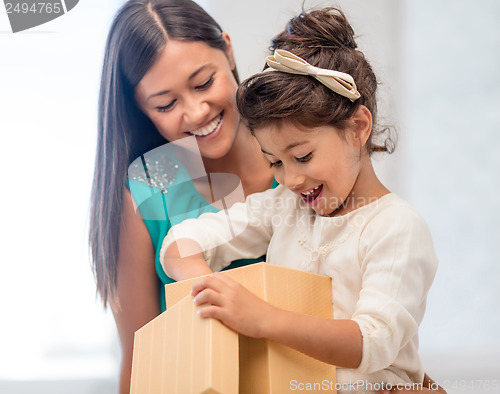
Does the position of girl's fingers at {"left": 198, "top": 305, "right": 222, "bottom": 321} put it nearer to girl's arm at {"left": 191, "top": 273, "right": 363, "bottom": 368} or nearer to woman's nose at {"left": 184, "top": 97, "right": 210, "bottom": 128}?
girl's arm at {"left": 191, "top": 273, "right": 363, "bottom": 368}

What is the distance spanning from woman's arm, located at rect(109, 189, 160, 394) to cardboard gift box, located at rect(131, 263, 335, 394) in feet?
1.14

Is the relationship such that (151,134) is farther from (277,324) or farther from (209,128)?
(277,324)

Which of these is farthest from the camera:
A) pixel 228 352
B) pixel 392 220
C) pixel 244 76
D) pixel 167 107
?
pixel 244 76

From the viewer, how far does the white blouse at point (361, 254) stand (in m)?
0.76

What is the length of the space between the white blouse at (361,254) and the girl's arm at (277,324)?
28mm

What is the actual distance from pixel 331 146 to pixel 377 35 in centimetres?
56

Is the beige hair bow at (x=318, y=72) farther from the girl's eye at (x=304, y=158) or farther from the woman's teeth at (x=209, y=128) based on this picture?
the woman's teeth at (x=209, y=128)

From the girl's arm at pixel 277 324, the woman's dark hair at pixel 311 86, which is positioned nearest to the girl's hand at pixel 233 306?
the girl's arm at pixel 277 324

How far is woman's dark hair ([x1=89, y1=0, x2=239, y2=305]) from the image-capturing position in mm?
1043

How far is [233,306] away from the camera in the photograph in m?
0.69

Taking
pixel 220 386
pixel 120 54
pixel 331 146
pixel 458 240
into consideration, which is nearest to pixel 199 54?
pixel 120 54

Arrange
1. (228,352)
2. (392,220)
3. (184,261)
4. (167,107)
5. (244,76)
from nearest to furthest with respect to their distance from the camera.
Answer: (228,352) → (392,220) → (184,261) → (167,107) → (244,76)

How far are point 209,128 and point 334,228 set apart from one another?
1.05ft

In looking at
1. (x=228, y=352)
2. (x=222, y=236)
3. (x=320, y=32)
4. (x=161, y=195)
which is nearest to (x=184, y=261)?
(x=222, y=236)
